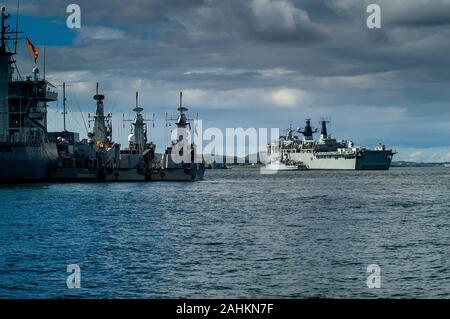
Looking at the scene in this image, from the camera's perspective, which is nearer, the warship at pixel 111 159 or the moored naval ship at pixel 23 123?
the moored naval ship at pixel 23 123

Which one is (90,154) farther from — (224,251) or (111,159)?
(224,251)

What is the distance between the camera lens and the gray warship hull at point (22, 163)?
122750 millimetres

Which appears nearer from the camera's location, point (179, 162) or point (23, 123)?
point (23, 123)

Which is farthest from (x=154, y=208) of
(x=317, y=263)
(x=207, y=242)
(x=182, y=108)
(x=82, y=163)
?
(x=182, y=108)

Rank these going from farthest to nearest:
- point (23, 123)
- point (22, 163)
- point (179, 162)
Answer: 1. point (179, 162)
2. point (23, 123)
3. point (22, 163)

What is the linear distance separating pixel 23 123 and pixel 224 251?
103084 millimetres

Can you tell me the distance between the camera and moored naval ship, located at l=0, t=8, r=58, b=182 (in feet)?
408

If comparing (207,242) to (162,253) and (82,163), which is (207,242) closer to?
(162,253)

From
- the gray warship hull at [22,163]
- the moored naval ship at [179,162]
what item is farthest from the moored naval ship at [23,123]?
the moored naval ship at [179,162]

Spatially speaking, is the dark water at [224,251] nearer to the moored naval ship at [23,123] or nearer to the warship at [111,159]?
the moored naval ship at [23,123]

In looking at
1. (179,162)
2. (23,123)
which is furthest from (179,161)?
(23,123)

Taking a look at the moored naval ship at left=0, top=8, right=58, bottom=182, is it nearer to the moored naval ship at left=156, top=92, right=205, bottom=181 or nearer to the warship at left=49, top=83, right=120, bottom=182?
the warship at left=49, top=83, right=120, bottom=182

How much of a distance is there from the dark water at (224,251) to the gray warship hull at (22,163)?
4418cm

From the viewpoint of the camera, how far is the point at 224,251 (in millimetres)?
44438
